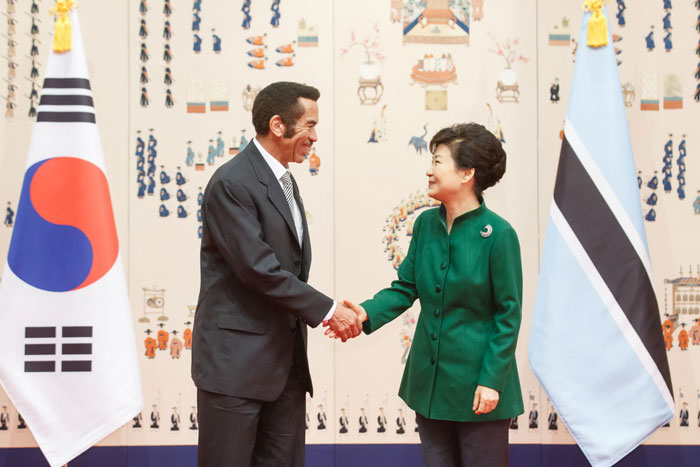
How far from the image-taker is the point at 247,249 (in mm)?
2061

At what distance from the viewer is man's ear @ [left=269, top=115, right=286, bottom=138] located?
7.48 feet

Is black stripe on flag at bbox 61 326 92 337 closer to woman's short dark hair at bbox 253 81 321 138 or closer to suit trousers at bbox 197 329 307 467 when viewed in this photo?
suit trousers at bbox 197 329 307 467

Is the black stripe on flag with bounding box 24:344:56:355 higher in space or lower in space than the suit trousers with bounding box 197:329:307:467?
higher

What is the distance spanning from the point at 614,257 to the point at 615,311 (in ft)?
0.72

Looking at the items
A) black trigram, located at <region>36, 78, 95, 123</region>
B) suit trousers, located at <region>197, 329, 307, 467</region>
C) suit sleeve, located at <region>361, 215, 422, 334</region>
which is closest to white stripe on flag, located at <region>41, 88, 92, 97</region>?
black trigram, located at <region>36, 78, 95, 123</region>

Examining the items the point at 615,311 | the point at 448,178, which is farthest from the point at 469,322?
the point at 615,311

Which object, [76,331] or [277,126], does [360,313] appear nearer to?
[277,126]

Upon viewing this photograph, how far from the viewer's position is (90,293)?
8.94 feet

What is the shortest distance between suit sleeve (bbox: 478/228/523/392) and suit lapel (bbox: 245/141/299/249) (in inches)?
27.9

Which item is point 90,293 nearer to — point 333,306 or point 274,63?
point 333,306

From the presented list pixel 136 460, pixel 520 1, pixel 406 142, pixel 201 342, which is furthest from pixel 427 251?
pixel 136 460

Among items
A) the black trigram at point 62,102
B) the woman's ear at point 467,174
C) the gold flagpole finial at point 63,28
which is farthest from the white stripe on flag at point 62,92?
the woman's ear at point 467,174

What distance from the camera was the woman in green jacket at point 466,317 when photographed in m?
1.93

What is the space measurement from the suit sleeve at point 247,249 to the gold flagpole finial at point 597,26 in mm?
1597
